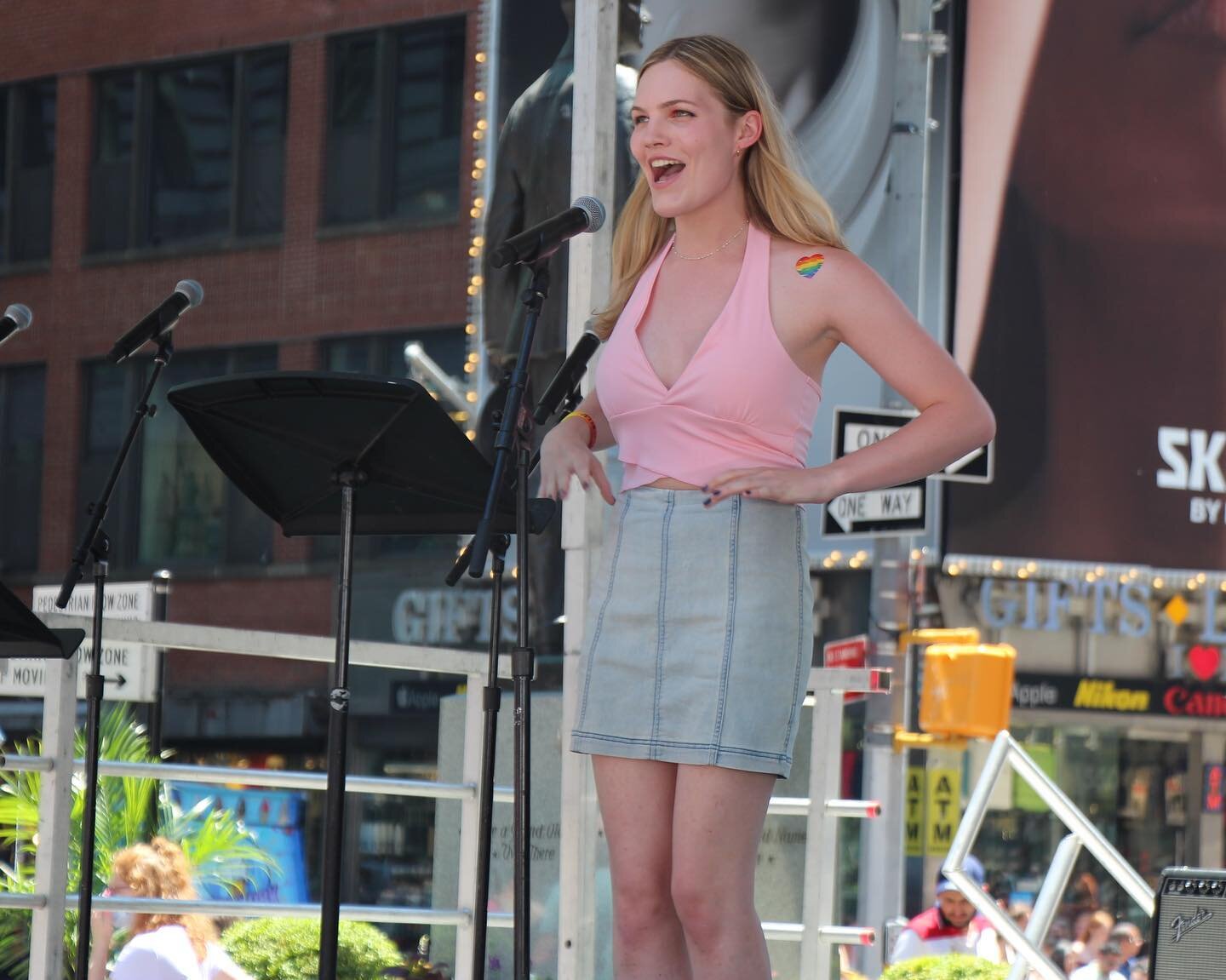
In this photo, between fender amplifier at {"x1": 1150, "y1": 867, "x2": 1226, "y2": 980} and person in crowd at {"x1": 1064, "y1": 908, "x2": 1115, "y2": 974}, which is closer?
fender amplifier at {"x1": 1150, "y1": 867, "x2": 1226, "y2": 980}

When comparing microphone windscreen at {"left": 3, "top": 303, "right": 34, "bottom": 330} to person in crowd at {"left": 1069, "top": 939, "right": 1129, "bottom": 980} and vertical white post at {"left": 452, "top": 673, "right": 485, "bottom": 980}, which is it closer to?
vertical white post at {"left": 452, "top": 673, "right": 485, "bottom": 980}

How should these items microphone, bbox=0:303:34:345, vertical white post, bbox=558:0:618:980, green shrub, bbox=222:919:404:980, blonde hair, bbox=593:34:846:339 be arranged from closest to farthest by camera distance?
blonde hair, bbox=593:34:846:339 → microphone, bbox=0:303:34:345 → vertical white post, bbox=558:0:618:980 → green shrub, bbox=222:919:404:980

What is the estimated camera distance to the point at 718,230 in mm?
2975

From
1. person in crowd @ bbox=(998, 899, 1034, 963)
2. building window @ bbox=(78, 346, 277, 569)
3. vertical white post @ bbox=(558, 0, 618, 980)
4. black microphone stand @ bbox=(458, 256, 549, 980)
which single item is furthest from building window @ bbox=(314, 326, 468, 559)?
black microphone stand @ bbox=(458, 256, 549, 980)

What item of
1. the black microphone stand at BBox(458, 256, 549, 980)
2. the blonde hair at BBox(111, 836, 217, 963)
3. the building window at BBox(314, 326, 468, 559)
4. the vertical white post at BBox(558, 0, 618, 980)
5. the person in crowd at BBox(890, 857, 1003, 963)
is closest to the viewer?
the black microphone stand at BBox(458, 256, 549, 980)

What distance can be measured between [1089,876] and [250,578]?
9.89 meters

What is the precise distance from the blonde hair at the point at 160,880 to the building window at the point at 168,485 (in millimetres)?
16092

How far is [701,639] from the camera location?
2768 mm

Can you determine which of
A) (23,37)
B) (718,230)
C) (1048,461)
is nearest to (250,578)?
(23,37)

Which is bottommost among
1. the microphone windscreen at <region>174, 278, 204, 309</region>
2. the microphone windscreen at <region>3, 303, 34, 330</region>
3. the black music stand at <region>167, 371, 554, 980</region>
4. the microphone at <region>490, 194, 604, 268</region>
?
the black music stand at <region>167, 371, 554, 980</region>

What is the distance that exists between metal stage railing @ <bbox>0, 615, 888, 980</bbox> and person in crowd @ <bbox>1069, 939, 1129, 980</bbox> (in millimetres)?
5391

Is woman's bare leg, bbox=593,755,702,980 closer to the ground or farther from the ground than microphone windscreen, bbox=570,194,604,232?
closer to the ground

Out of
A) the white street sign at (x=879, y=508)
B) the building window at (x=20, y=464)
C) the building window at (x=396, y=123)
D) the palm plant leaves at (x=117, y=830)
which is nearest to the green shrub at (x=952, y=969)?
the white street sign at (x=879, y=508)

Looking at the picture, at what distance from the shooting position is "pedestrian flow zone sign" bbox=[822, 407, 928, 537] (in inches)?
352
